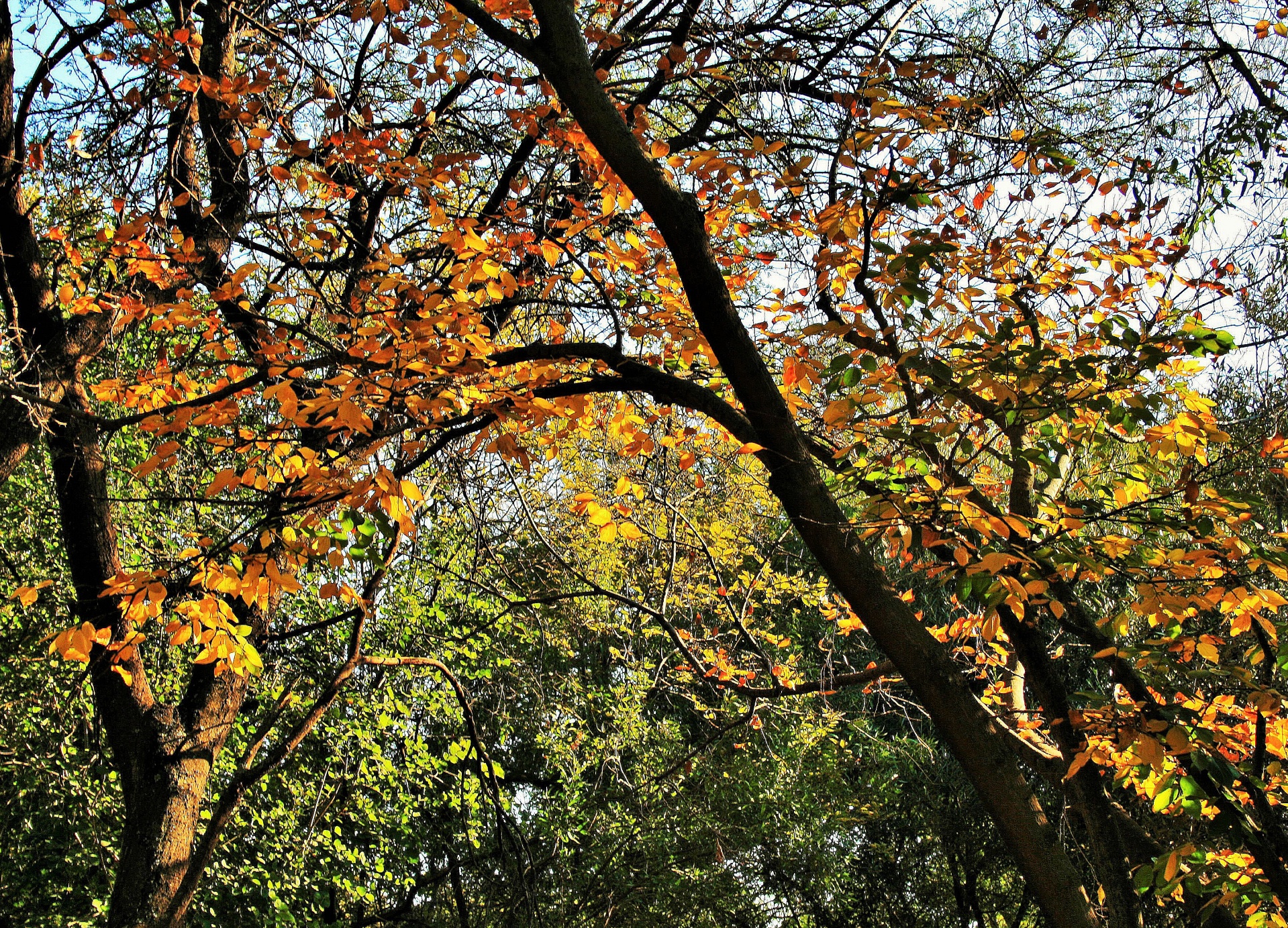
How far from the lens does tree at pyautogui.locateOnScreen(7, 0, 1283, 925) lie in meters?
2.34

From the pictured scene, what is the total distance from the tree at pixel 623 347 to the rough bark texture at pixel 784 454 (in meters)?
0.01

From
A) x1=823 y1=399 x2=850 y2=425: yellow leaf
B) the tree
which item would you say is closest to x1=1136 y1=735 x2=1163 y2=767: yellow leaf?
the tree

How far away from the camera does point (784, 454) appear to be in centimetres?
240

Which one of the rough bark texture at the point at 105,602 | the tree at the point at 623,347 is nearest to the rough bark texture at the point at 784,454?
the tree at the point at 623,347

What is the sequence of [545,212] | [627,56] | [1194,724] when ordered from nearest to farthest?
[1194,724] < [545,212] < [627,56]

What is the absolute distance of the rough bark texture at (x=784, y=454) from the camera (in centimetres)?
216

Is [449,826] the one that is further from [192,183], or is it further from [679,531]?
[192,183]

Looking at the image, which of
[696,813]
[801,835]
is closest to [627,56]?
[696,813]

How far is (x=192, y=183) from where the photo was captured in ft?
12.9

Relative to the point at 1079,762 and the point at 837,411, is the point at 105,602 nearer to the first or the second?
the point at 837,411

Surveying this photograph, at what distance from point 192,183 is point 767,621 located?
23.6 ft

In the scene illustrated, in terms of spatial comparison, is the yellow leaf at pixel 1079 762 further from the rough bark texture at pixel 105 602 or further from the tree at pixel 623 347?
the rough bark texture at pixel 105 602

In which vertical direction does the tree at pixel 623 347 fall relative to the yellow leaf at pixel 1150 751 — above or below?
above

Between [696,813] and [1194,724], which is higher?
[696,813]
